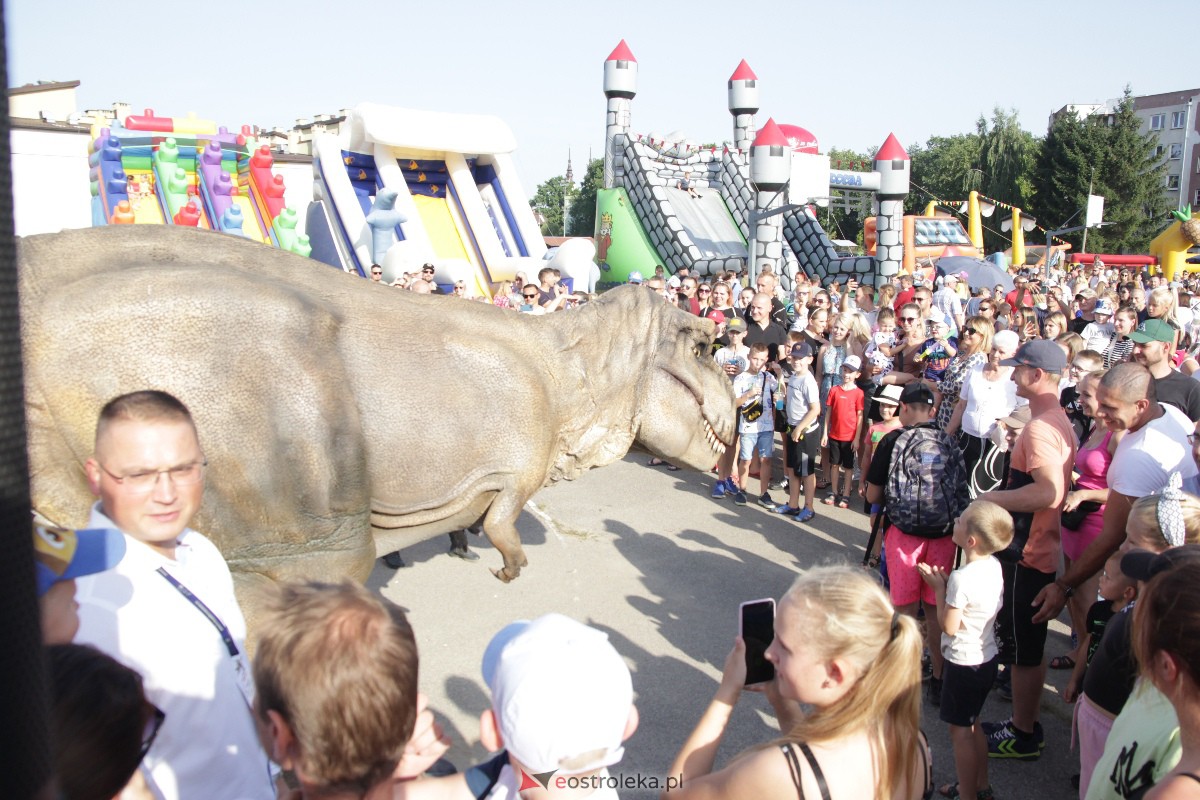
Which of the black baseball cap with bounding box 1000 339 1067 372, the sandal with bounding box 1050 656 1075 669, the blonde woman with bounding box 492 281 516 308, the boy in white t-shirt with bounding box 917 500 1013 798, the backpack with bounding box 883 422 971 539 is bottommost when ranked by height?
the sandal with bounding box 1050 656 1075 669

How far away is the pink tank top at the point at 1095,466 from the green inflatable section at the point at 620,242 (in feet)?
52.0

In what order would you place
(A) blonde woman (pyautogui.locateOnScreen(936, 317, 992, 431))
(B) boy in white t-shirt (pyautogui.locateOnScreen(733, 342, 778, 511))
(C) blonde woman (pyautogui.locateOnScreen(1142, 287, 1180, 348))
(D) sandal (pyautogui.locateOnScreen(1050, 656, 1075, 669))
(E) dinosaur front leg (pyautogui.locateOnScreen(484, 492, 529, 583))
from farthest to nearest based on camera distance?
(B) boy in white t-shirt (pyautogui.locateOnScreen(733, 342, 778, 511)), (C) blonde woman (pyautogui.locateOnScreen(1142, 287, 1180, 348)), (A) blonde woman (pyautogui.locateOnScreen(936, 317, 992, 431)), (D) sandal (pyautogui.locateOnScreen(1050, 656, 1075, 669)), (E) dinosaur front leg (pyautogui.locateOnScreen(484, 492, 529, 583))

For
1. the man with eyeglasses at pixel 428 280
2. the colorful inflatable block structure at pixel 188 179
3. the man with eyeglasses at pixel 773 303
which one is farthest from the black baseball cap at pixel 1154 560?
the colorful inflatable block structure at pixel 188 179

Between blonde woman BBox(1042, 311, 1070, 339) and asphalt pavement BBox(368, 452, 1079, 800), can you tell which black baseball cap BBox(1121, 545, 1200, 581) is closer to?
asphalt pavement BBox(368, 452, 1079, 800)

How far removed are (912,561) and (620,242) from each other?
17.1m

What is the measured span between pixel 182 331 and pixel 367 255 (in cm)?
1321

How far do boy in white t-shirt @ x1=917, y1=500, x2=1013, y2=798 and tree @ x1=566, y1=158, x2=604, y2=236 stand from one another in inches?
2274

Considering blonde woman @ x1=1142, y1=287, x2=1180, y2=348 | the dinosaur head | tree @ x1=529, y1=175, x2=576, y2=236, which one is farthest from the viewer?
tree @ x1=529, y1=175, x2=576, y2=236

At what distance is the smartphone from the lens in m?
2.20

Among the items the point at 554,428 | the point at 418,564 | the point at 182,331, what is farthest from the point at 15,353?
the point at 418,564

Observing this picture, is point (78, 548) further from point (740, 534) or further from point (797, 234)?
point (797, 234)

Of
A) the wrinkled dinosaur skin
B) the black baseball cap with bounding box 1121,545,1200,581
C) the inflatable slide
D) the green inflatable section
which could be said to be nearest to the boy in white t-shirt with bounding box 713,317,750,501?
the wrinkled dinosaur skin

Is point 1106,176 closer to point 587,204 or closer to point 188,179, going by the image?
point 587,204

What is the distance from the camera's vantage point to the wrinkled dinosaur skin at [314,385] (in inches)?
97.2
